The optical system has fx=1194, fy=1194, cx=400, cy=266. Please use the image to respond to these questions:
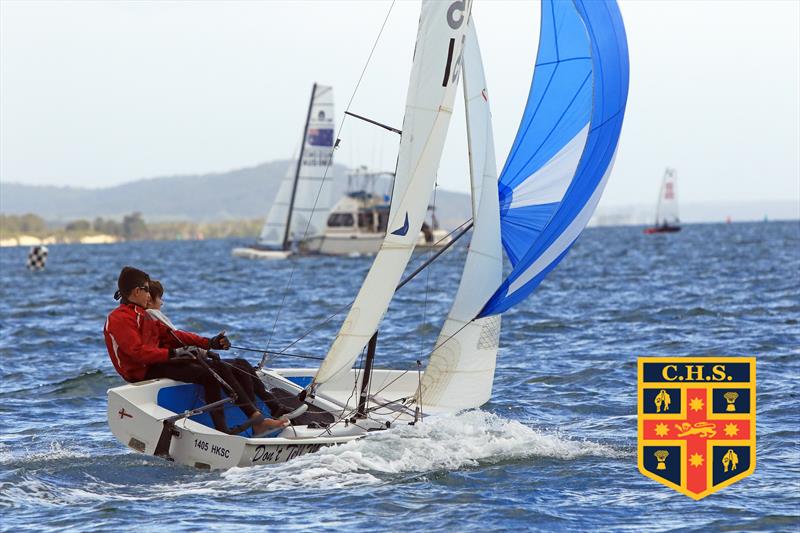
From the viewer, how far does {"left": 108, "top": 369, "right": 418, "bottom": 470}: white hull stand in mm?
8781

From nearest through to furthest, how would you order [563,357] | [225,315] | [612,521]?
[612,521]
[563,357]
[225,315]

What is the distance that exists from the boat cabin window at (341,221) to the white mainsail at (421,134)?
4661cm

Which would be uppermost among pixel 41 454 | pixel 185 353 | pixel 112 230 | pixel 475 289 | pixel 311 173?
pixel 311 173

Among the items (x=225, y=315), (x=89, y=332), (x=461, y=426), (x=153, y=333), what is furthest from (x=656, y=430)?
(x=225, y=315)

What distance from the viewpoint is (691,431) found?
8.03 m

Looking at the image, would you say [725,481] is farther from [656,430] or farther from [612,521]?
[612,521]

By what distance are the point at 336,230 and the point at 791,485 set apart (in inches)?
1862

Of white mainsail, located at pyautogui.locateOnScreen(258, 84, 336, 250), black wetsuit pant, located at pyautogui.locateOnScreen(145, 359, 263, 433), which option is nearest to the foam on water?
black wetsuit pant, located at pyautogui.locateOnScreen(145, 359, 263, 433)

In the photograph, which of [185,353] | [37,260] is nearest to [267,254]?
[37,260]

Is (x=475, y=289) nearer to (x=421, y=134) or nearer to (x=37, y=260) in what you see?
(x=421, y=134)

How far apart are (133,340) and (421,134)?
273 cm

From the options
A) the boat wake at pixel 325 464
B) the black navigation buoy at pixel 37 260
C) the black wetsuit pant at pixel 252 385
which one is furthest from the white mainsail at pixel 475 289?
the black navigation buoy at pixel 37 260

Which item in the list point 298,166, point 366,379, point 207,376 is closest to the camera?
point 207,376

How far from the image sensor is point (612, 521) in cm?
748
